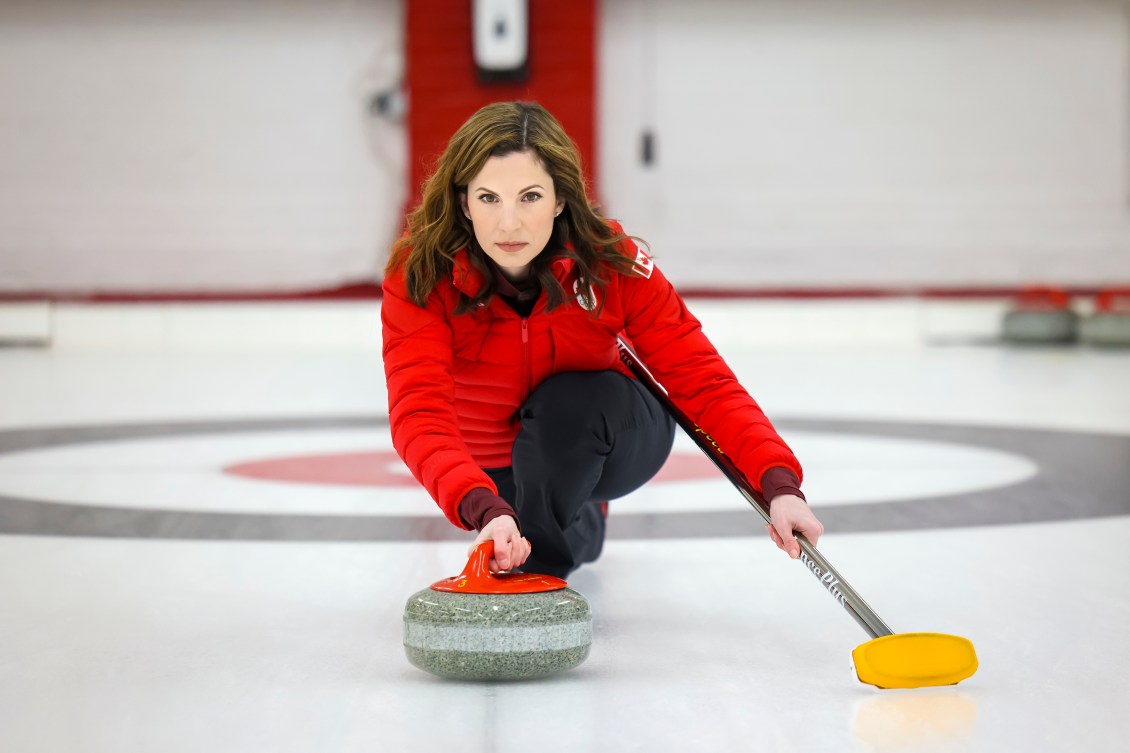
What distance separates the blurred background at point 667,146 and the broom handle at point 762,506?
629cm

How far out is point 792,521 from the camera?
1.29m

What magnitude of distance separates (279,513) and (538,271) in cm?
99

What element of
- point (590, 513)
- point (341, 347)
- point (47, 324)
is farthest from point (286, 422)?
point (47, 324)

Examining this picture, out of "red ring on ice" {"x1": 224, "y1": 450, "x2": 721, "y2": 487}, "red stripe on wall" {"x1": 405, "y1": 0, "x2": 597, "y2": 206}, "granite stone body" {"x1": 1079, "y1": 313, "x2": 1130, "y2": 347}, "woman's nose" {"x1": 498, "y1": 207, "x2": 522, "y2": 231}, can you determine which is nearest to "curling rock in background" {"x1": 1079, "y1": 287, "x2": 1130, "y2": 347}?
"granite stone body" {"x1": 1079, "y1": 313, "x2": 1130, "y2": 347}

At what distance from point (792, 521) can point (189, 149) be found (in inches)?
290

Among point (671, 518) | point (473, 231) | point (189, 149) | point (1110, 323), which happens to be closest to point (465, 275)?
point (473, 231)

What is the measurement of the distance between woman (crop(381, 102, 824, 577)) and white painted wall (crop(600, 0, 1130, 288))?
21.1 feet

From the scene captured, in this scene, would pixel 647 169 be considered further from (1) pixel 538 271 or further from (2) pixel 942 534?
(1) pixel 538 271

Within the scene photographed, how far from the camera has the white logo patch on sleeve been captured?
1.49 meters

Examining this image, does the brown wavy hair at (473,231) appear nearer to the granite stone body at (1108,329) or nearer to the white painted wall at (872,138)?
the granite stone body at (1108,329)

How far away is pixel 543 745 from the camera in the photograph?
1024mm

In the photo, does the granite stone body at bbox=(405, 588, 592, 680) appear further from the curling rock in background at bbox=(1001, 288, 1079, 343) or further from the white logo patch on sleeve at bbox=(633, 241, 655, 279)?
the curling rock in background at bbox=(1001, 288, 1079, 343)

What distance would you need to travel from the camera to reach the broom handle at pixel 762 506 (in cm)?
125

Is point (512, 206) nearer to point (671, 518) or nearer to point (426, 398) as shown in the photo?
point (426, 398)
